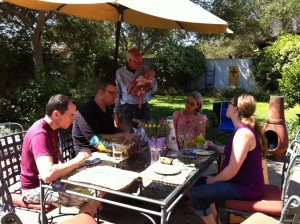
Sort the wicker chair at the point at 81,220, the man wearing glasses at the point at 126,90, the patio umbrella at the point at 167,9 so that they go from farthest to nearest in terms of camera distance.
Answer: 1. the man wearing glasses at the point at 126,90
2. the patio umbrella at the point at 167,9
3. the wicker chair at the point at 81,220

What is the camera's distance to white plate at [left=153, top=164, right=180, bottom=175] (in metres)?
2.54

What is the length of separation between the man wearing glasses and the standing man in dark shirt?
3.21 ft

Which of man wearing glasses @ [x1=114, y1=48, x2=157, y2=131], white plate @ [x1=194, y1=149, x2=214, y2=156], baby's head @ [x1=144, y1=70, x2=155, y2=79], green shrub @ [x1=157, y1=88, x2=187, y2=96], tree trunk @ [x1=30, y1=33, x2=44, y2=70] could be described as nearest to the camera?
white plate @ [x1=194, y1=149, x2=214, y2=156]

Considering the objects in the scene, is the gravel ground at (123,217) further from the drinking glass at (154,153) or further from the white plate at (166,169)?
the white plate at (166,169)

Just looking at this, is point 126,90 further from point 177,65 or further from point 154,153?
point 177,65

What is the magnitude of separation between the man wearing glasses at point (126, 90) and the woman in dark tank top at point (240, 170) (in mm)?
1901

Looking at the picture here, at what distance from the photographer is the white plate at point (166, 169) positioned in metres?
2.54

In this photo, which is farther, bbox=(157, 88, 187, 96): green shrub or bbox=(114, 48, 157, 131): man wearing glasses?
bbox=(157, 88, 187, 96): green shrub

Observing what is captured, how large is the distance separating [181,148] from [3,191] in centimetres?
167

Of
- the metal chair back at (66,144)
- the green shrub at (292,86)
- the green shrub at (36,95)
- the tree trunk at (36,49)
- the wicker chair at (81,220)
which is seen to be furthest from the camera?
the tree trunk at (36,49)

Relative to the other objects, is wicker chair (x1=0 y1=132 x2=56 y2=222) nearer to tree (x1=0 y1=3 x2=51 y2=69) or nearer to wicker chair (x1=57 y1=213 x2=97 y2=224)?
wicker chair (x1=57 y1=213 x2=97 y2=224)

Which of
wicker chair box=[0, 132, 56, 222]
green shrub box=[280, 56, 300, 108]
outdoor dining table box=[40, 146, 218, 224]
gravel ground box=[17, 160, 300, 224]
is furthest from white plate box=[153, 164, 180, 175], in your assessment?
green shrub box=[280, 56, 300, 108]

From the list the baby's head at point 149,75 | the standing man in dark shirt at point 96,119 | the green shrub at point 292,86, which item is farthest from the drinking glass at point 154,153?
the green shrub at point 292,86

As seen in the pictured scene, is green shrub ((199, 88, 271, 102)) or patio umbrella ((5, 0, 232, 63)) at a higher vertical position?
patio umbrella ((5, 0, 232, 63))
